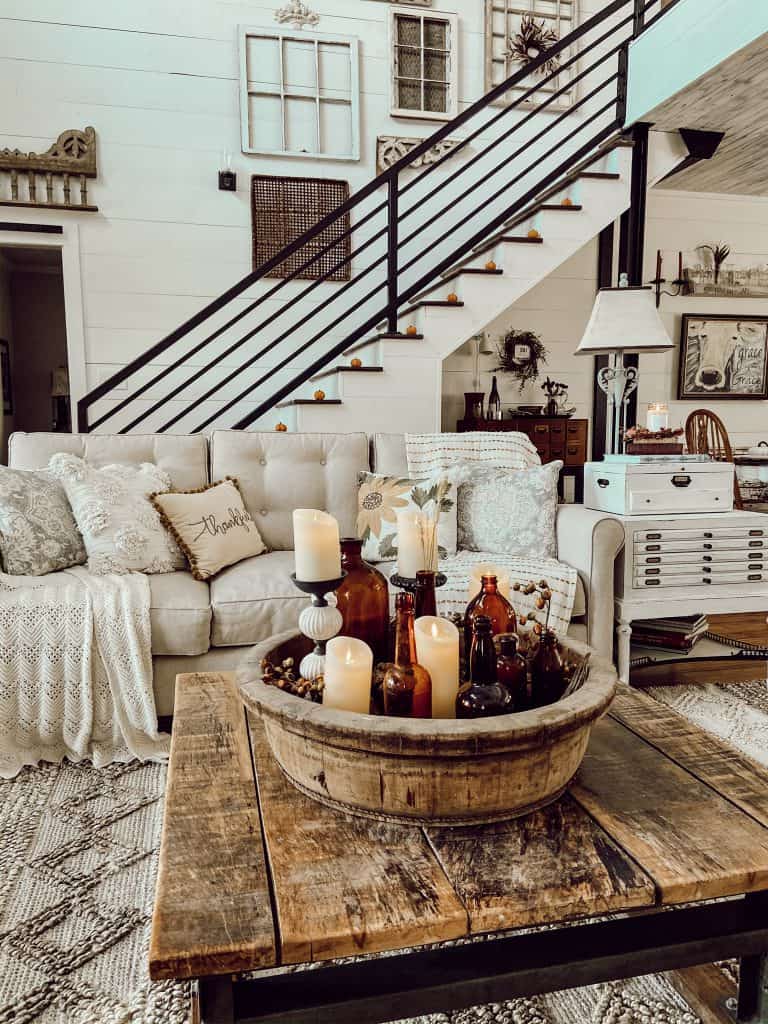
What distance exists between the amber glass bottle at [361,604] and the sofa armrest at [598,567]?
1.32m

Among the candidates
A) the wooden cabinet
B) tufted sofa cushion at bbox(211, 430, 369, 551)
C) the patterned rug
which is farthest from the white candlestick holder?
the wooden cabinet

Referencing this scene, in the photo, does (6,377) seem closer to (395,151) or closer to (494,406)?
(395,151)

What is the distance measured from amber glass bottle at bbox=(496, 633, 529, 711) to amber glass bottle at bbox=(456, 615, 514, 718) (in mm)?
27

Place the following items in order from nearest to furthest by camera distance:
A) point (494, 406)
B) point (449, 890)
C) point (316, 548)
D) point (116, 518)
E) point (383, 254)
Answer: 1. point (449, 890)
2. point (316, 548)
3. point (116, 518)
4. point (494, 406)
5. point (383, 254)

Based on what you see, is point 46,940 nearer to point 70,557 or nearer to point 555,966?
point 555,966

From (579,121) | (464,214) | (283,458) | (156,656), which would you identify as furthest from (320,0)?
(156,656)

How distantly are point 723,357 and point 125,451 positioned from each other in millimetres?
5080

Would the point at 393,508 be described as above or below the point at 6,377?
below

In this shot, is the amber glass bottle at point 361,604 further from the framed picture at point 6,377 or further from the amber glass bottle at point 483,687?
the framed picture at point 6,377

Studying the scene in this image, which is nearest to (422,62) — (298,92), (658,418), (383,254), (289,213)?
(298,92)

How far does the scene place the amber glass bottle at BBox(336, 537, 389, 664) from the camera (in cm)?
125

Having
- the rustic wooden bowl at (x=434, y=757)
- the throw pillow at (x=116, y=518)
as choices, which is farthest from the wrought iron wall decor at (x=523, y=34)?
the rustic wooden bowl at (x=434, y=757)

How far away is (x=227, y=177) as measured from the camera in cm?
493

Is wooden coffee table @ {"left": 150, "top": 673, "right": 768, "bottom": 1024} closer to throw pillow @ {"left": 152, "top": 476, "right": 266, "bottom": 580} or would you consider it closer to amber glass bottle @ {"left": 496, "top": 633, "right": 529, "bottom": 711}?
amber glass bottle @ {"left": 496, "top": 633, "right": 529, "bottom": 711}
